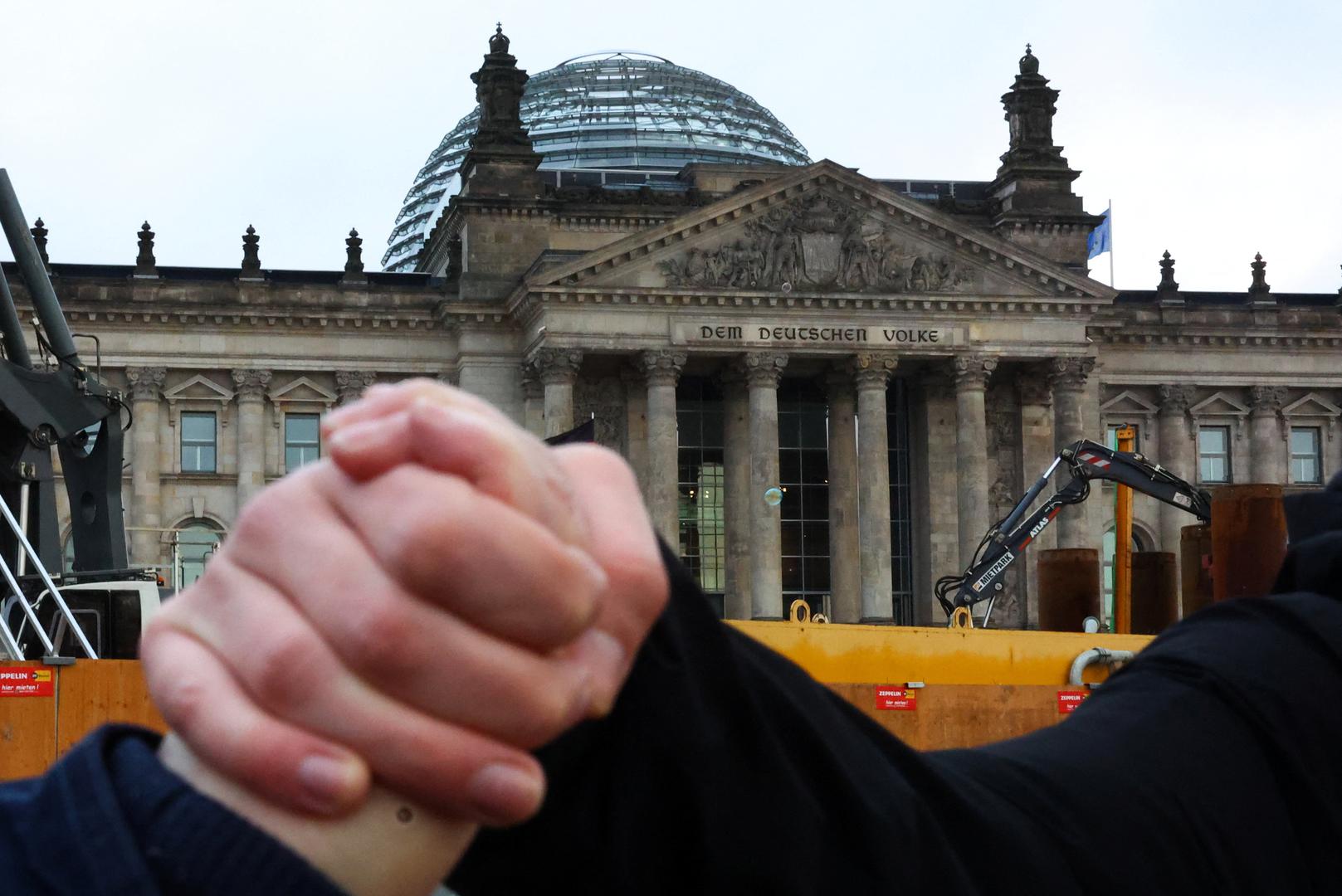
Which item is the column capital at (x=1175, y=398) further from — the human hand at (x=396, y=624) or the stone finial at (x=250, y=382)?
the human hand at (x=396, y=624)

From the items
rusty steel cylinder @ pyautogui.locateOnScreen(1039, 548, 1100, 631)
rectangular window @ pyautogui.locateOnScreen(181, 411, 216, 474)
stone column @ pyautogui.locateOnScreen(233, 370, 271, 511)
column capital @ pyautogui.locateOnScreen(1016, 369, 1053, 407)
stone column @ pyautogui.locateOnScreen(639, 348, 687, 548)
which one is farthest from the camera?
column capital @ pyautogui.locateOnScreen(1016, 369, 1053, 407)

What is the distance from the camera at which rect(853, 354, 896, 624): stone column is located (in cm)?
5172

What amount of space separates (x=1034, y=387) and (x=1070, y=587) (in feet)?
107

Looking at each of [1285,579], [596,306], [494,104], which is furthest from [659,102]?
[1285,579]

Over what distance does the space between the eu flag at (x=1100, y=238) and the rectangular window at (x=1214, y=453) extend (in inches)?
262

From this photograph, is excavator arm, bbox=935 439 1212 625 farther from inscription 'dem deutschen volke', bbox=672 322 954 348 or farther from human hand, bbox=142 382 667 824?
human hand, bbox=142 382 667 824

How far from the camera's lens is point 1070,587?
76.6 ft

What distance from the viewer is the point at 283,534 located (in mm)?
1059

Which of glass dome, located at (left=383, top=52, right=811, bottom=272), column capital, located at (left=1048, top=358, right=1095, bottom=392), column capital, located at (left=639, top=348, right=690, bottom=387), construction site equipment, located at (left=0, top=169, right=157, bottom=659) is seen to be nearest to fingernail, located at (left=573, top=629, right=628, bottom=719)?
construction site equipment, located at (left=0, top=169, right=157, bottom=659)

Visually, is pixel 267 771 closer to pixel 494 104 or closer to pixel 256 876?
pixel 256 876

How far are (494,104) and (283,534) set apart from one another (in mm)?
57383

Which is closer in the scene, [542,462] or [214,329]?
[542,462]

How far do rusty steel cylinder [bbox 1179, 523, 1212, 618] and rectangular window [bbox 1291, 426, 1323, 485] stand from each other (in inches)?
1622

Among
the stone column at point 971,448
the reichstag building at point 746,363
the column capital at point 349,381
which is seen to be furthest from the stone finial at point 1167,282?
the column capital at point 349,381
